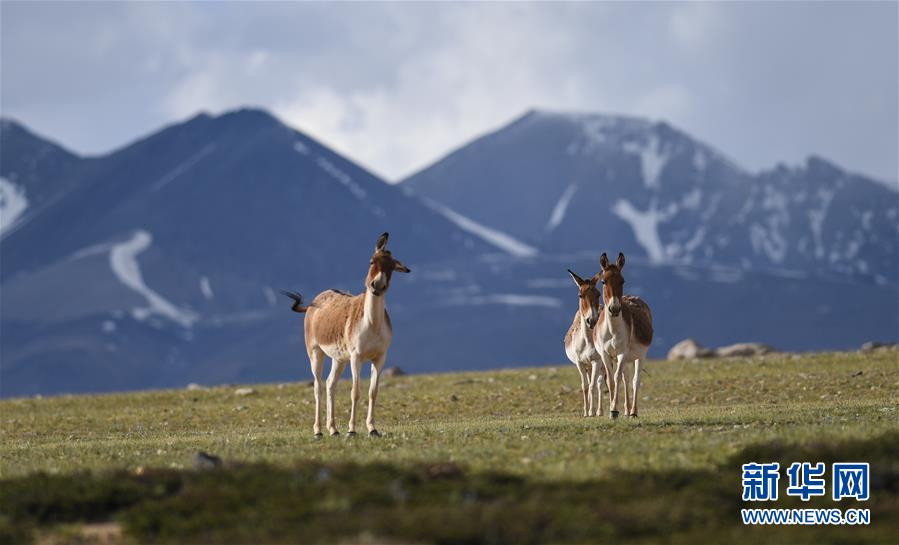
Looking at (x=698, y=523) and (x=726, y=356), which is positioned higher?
(x=726, y=356)

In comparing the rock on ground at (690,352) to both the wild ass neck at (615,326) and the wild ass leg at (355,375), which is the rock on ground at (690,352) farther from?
the wild ass leg at (355,375)

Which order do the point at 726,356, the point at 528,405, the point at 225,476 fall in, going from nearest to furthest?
1. the point at 225,476
2. the point at 528,405
3. the point at 726,356

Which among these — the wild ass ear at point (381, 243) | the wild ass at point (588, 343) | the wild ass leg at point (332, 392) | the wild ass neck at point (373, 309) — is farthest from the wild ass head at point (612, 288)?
the wild ass leg at point (332, 392)

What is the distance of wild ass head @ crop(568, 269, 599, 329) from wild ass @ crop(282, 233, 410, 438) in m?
5.73

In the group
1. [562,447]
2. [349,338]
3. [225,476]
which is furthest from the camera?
[349,338]

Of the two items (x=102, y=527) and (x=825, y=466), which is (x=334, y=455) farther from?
(x=825, y=466)

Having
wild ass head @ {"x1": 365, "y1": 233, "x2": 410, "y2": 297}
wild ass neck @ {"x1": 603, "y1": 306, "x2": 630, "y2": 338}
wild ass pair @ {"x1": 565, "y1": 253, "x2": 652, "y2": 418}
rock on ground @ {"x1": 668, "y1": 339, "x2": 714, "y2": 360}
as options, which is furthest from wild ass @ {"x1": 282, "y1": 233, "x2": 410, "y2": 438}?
rock on ground @ {"x1": 668, "y1": 339, "x2": 714, "y2": 360}

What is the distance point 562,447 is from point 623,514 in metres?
6.88

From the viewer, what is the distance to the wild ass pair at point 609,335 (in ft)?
108

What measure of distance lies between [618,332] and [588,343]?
272cm

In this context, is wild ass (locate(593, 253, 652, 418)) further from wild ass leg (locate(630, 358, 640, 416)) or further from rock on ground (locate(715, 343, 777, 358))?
rock on ground (locate(715, 343, 777, 358))

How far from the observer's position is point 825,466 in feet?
69.2

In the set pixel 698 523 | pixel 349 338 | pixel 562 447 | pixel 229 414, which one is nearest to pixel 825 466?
pixel 698 523

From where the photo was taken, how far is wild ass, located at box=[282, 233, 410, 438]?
29984mm
